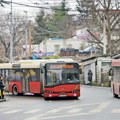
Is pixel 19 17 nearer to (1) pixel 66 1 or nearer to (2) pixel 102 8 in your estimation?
(2) pixel 102 8

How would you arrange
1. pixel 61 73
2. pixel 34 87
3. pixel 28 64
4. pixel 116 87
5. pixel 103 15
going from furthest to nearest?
pixel 103 15 → pixel 28 64 → pixel 34 87 → pixel 116 87 → pixel 61 73

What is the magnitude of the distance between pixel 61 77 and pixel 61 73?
0.30 meters

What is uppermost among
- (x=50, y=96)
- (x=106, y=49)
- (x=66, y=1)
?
(x=66, y=1)

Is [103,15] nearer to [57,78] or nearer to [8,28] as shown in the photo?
[57,78]

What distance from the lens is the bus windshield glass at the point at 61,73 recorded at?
31969 millimetres

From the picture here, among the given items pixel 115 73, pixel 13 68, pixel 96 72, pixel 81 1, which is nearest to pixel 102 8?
pixel 81 1

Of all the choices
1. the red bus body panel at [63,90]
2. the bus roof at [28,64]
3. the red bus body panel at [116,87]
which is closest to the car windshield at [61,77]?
the red bus body panel at [63,90]

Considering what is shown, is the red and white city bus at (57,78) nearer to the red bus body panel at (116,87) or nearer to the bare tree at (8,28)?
the red bus body panel at (116,87)

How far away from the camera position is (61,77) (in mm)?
32062

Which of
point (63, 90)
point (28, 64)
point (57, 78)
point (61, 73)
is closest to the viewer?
point (63, 90)

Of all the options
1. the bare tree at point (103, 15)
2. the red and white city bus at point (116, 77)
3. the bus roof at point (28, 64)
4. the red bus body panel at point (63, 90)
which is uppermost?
the bare tree at point (103, 15)

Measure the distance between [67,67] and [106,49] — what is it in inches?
1124

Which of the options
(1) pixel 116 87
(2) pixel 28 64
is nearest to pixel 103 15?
(2) pixel 28 64

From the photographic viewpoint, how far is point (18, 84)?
38219 mm
